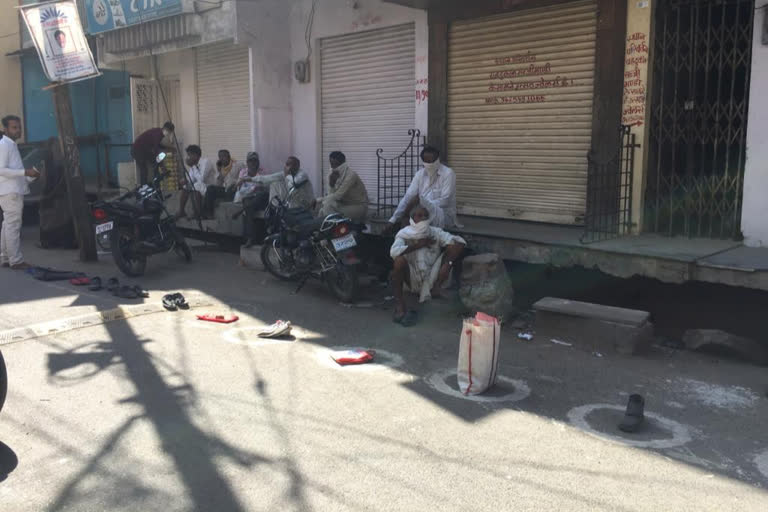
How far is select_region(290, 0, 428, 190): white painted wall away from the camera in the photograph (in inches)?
394

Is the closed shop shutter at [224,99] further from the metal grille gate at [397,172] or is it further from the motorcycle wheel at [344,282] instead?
the motorcycle wheel at [344,282]

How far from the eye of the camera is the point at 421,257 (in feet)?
23.4

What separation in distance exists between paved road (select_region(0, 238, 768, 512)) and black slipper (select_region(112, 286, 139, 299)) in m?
1.20

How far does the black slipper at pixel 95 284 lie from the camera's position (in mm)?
8227

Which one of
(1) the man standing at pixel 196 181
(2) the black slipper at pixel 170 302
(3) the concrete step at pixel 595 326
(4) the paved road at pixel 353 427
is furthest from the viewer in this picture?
(1) the man standing at pixel 196 181

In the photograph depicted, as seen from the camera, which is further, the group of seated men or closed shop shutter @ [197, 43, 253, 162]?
closed shop shutter @ [197, 43, 253, 162]

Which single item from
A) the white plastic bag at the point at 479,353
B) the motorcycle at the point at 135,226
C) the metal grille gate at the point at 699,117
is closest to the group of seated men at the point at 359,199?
the motorcycle at the point at 135,226

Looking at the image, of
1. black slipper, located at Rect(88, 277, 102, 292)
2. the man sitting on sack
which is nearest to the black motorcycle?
the man sitting on sack

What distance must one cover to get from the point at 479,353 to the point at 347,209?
446 centimetres

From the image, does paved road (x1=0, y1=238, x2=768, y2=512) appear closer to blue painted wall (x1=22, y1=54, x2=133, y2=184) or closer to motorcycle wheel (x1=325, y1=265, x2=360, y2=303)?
motorcycle wheel (x1=325, y1=265, x2=360, y2=303)

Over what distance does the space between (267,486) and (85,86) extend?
1754 cm

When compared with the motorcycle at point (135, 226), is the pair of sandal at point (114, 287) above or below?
below

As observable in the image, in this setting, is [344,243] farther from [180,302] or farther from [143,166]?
[143,166]

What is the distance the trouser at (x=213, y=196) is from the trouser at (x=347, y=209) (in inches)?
122
